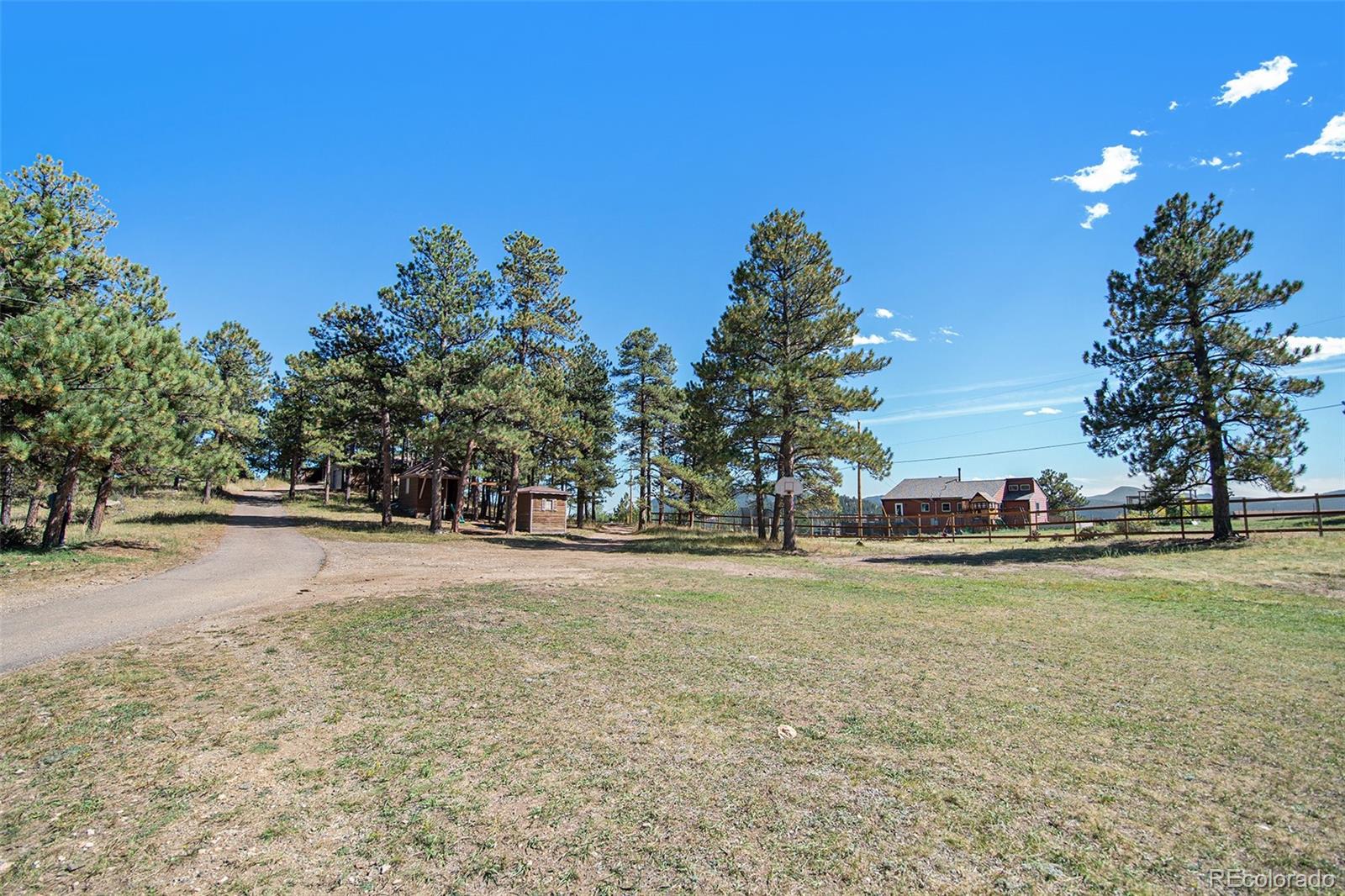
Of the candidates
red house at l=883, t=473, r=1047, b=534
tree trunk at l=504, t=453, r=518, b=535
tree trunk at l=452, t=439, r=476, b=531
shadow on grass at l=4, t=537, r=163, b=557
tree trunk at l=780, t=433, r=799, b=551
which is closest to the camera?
shadow on grass at l=4, t=537, r=163, b=557

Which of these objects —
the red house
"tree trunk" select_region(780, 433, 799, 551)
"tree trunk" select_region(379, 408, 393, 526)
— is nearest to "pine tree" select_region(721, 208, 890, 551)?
"tree trunk" select_region(780, 433, 799, 551)

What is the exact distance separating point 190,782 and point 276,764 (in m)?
0.43

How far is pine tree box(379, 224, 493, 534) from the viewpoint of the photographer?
86.2 ft

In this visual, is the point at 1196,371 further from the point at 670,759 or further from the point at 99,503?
the point at 99,503

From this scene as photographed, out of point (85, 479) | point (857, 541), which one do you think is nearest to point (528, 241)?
point (85, 479)

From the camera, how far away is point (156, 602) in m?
9.18

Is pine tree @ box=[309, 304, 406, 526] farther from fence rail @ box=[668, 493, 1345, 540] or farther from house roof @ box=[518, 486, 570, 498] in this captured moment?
fence rail @ box=[668, 493, 1345, 540]

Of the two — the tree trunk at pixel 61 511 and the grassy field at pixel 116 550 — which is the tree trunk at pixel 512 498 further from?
the tree trunk at pixel 61 511

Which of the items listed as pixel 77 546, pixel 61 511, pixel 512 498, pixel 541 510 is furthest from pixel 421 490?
pixel 61 511

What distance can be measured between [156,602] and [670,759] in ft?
32.2

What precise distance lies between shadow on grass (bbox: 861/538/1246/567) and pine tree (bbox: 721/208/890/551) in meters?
3.87

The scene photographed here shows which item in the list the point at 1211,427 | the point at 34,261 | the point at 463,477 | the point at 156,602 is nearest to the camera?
the point at 156,602

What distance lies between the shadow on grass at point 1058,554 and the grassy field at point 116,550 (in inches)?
785

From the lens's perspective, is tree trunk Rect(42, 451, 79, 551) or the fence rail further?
the fence rail
